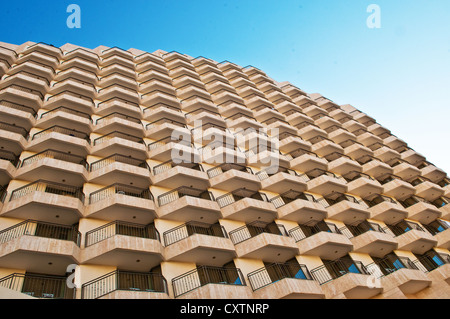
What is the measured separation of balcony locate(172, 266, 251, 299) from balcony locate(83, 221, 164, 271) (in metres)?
2.01

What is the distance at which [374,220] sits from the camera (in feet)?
94.5

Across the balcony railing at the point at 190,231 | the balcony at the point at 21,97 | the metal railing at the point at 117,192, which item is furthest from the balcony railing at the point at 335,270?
the balcony at the point at 21,97

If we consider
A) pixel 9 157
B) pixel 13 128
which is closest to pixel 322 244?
pixel 9 157

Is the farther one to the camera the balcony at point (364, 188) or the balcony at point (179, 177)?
the balcony at point (364, 188)

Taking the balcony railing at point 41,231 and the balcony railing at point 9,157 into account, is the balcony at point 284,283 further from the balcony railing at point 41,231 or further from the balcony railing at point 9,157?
the balcony railing at point 9,157

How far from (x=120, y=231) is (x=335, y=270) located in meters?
15.3

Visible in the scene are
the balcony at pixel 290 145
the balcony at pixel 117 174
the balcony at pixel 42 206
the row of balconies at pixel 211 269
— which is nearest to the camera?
the row of balconies at pixel 211 269

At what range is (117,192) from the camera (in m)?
23.1

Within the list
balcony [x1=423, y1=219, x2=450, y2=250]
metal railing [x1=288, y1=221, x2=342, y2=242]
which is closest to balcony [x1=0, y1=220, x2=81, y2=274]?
metal railing [x1=288, y1=221, x2=342, y2=242]

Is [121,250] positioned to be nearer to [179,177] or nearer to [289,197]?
[179,177]

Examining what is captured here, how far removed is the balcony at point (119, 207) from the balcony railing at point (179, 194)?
1703 mm

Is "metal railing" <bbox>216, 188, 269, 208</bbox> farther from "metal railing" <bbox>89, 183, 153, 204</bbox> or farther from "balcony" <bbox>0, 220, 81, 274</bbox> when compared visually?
"balcony" <bbox>0, 220, 81, 274</bbox>

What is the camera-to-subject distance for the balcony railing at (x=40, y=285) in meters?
15.5
